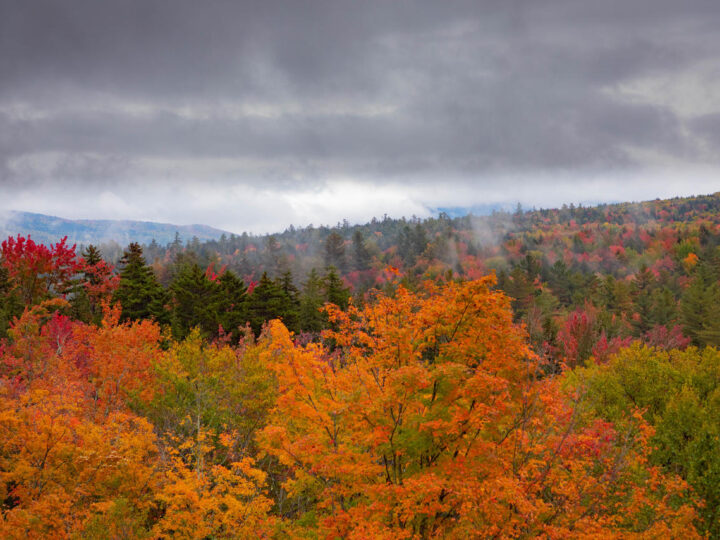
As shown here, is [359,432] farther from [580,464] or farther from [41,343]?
[41,343]

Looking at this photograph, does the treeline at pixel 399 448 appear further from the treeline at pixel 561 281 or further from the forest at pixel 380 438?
the treeline at pixel 561 281

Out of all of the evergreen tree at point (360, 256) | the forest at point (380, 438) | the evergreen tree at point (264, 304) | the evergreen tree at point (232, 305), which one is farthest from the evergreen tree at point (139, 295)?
the evergreen tree at point (360, 256)

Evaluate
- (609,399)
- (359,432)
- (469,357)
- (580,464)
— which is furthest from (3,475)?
(609,399)

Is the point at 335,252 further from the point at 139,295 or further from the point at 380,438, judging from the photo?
the point at 380,438

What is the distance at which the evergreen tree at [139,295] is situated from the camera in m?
45.6

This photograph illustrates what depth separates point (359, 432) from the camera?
1324 cm

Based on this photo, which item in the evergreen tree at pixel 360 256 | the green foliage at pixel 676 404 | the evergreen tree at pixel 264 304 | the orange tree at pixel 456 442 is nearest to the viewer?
the orange tree at pixel 456 442

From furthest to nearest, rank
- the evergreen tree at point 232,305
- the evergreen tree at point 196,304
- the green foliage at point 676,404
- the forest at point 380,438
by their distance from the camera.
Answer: the evergreen tree at point 232,305
the evergreen tree at point 196,304
the green foliage at point 676,404
the forest at point 380,438

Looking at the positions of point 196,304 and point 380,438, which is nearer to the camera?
point 380,438

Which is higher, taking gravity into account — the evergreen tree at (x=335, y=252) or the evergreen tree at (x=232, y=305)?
the evergreen tree at (x=335, y=252)

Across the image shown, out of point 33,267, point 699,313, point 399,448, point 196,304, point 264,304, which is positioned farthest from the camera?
point 699,313

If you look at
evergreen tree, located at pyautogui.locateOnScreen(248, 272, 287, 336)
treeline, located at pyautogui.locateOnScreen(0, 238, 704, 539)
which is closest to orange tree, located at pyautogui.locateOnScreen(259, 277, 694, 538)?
treeline, located at pyautogui.locateOnScreen(0, 238, 704, 539)

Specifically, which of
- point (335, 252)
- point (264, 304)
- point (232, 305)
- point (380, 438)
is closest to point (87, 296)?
point (232, 305)

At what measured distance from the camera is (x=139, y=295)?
46188 mm
